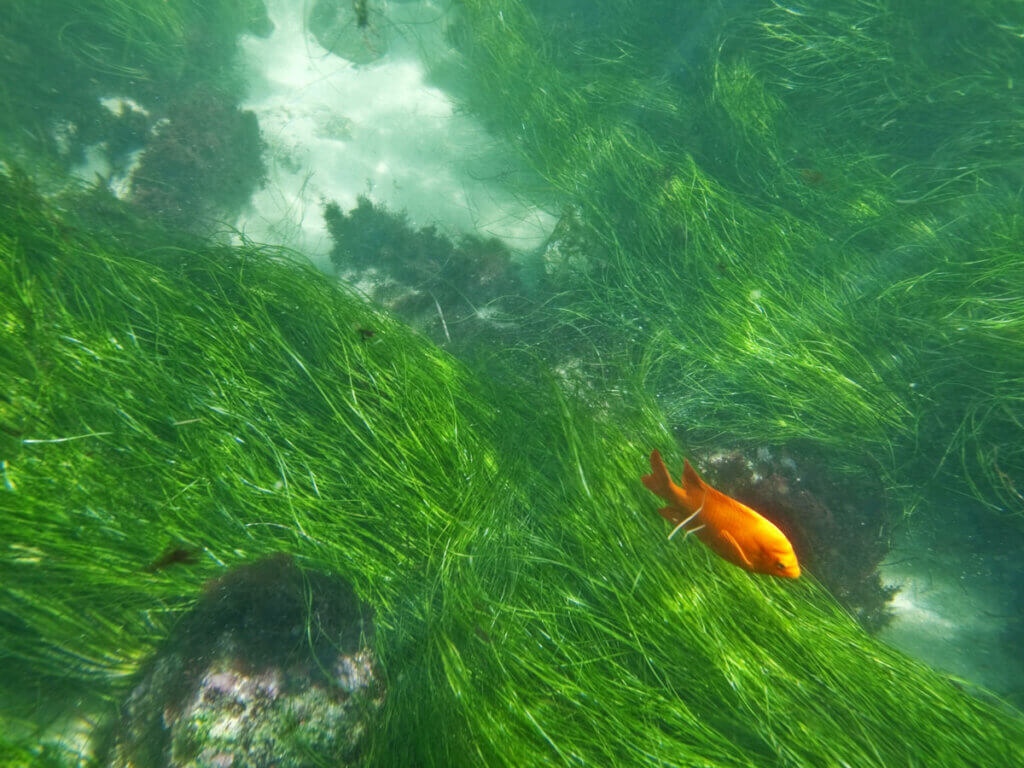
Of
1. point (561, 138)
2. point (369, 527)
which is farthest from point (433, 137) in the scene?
point (369, 527)

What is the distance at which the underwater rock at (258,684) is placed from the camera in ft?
6.35

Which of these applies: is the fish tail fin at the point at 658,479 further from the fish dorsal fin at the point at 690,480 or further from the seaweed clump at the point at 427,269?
the seaweed clump at the point at 427,269

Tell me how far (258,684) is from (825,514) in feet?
11.8

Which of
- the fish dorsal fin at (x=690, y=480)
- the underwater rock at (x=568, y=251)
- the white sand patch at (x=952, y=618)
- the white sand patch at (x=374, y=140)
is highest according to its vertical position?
the white sand patch at (x=374, y=140)

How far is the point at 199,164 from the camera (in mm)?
4984

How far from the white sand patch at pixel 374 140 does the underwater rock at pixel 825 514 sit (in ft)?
11.2

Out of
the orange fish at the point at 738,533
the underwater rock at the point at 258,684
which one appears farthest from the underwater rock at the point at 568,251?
the underwater rock at the point at 258,684

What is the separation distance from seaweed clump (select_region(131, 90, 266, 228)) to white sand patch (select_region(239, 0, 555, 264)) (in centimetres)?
22

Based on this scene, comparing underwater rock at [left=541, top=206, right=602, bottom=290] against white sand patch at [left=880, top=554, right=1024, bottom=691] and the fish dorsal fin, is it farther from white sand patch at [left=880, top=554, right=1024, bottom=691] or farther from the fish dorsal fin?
white sand patch at [left=880, top=554, right=1024, bottom=691]

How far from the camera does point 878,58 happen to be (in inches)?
177

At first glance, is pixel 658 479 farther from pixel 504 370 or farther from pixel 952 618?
pixel 952 618

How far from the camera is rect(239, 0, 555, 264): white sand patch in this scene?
5.25m

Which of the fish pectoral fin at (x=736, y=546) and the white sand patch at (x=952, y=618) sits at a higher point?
the fish pectoral fin at (x=736, y=546)

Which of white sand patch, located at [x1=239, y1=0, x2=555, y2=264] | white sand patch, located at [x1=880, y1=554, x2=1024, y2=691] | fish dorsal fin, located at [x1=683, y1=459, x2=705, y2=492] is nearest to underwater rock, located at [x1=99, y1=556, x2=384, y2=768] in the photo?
fish dorsal fin, located at [x1=683, y1=459, x2=705, y2=492]
